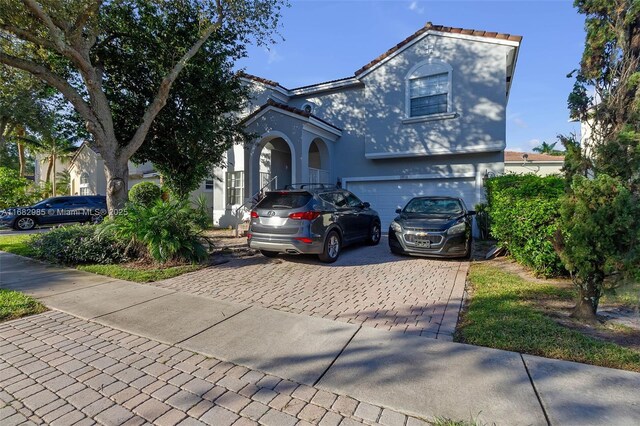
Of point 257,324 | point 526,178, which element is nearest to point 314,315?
point 257,324

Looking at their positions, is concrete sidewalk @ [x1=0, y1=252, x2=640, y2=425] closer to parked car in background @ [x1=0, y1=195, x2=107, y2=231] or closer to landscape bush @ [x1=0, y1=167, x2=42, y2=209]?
parked car in background @ [x1=0, y1=195, x2=107, y2=231]

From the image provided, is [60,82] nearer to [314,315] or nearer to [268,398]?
[314,315]

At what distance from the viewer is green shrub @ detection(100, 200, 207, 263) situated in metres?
7.24

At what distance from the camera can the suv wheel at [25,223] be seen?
16.0 m

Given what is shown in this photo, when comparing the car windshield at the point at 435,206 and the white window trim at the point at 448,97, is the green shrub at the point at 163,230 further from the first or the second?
the white window trim at the point at 448,97

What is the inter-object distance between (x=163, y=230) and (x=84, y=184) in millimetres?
28298

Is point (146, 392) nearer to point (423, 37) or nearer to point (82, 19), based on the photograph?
point (82, 19)

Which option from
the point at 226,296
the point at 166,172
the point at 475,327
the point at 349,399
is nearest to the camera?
the point at 349,399

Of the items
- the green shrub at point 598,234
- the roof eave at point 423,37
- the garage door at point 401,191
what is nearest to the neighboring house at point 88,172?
the garage door at point 401,191

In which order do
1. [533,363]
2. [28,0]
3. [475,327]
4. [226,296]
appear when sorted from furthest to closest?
1. [28,0]
2. [226,296]
3. [475,327]
4. [533,363]

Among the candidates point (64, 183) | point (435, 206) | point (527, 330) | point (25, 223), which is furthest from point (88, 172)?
point (527, 330)

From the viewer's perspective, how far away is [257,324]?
4164 mm

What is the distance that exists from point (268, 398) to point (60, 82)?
9.25 meters

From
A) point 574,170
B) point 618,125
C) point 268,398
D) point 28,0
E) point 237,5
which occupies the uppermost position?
point 237,5
